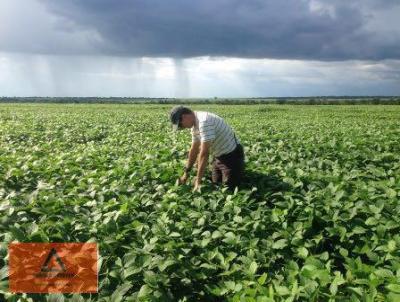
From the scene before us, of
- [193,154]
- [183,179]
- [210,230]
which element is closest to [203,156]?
[193,154]

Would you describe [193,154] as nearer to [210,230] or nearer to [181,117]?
[181,117]

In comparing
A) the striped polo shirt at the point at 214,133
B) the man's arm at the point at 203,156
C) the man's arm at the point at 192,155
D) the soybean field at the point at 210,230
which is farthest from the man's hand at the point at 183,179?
the striped polo shirt at the point at 214,133

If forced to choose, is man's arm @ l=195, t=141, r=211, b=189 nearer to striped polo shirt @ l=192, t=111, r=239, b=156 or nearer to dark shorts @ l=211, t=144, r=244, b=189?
striped polo shirt @ l=192, t=111, r=239, b=156

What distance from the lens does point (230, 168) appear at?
700 cm

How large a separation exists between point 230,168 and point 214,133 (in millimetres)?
654

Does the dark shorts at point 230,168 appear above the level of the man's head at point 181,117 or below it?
below

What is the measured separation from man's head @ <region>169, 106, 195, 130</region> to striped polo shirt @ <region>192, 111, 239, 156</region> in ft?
0.62

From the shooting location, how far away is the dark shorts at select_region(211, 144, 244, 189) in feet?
22.9

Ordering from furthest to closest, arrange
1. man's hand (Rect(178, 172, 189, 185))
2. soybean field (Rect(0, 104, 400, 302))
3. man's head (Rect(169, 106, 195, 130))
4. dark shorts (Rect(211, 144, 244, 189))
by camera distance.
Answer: dark shorts (Rect(211, 144, 244, 189)) → man's hand (Rect(178, 172, 189, 185)) → man's head (Rect(169, 106, 195, 130)) → soybean field (Rect(0, 104, 400, 302))

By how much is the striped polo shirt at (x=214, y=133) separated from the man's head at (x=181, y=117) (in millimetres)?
188

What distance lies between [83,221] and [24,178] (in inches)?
112

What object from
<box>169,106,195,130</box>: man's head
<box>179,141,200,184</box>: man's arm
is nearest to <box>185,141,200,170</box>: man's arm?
<box>179,141,200,184</box>: man's arm

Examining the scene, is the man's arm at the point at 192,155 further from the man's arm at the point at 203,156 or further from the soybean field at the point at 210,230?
the man's arm at the point at 203,156

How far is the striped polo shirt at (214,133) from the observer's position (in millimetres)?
6605
